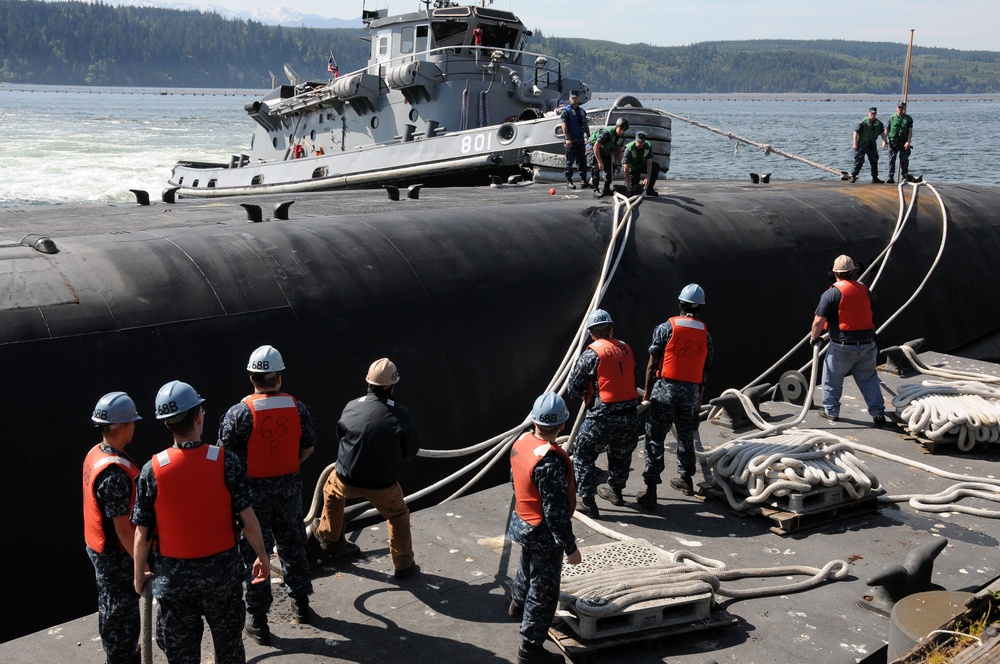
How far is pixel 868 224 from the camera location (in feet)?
50.8

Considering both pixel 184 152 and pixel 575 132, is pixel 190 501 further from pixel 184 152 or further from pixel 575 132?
pixel 184 152

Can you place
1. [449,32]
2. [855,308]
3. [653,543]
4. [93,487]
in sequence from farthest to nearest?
[449,32]
[855,308]
[653,543]
[93,487]

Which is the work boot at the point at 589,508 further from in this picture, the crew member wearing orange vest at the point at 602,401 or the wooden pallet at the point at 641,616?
the wooden pallet at the point at 641,616

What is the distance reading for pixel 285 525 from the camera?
588 centimetres

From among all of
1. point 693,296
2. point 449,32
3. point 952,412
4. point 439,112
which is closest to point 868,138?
point 439,112

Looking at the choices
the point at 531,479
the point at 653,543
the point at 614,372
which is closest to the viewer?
the point at 531,479

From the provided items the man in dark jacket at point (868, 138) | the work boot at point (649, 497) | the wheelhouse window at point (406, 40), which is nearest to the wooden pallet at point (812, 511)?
the work boot at point (649, 497)

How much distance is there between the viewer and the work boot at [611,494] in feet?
25.7

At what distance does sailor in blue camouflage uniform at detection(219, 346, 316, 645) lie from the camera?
5664 millimetres

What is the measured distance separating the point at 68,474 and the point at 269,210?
22.9 feet

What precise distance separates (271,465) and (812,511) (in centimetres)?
417

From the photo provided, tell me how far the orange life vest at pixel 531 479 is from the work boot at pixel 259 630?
1638mm

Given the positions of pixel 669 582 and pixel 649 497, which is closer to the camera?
pixel 669 582

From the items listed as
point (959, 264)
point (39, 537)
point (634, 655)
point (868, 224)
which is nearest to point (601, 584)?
point (634, 655)
